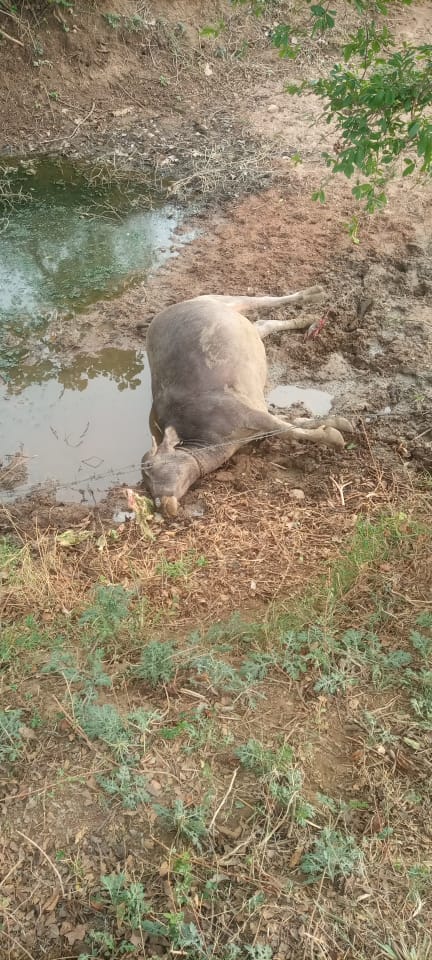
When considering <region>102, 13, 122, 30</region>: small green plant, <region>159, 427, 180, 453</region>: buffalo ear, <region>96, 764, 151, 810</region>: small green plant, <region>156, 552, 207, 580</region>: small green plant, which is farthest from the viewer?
<region>102, 13, 122, 30</region>: small green plant

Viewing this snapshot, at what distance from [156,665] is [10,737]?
746mm

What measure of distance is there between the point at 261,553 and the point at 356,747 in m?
1.68

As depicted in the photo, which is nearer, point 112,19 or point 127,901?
point 127,901

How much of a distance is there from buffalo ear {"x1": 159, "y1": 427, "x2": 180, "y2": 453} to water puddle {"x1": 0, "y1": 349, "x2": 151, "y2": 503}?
0.40 m

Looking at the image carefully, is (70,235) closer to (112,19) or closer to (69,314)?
(69,314)

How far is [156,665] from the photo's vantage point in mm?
3260

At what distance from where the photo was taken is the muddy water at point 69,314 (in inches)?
221

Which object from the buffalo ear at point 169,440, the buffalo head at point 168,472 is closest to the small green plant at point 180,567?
the buffalo head at point 168,472

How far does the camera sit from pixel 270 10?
11.1m

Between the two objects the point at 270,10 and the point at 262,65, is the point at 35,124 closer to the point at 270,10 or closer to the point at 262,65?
the point at 262,65

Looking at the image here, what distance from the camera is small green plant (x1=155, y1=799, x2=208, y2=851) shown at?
2.58 m

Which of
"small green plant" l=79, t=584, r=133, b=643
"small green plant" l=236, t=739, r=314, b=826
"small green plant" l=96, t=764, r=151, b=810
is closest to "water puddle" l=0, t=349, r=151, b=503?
"small green plant" l=79, t=584, r=133, b=643

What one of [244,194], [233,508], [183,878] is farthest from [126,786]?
[244,194]

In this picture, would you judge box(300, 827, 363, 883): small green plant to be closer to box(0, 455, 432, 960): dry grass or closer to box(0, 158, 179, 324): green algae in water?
box(0, 455, 432, 960): dry grass
